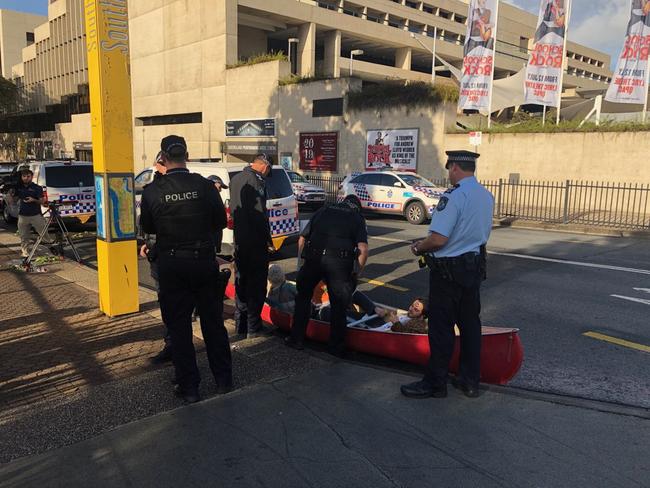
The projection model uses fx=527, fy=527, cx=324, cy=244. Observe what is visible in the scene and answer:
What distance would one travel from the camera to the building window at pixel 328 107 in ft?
85.0

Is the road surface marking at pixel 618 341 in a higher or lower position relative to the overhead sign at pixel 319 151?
lower

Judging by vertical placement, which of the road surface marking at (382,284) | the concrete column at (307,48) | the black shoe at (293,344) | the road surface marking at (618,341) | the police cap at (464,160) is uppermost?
the concrete column at (307,48)

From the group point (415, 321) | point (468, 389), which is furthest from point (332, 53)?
point (468, 389)

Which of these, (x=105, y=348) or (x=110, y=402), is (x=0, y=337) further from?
(x=110, y=402)

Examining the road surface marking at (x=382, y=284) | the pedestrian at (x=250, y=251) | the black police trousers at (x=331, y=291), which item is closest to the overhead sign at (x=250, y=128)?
the road surface marking at (x=382, y=284)

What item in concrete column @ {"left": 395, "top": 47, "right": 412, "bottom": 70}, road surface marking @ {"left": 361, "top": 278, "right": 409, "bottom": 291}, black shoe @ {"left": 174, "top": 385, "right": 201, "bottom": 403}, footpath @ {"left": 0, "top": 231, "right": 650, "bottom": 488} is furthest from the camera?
concrete column @ {"left": 395, "top": 47, "right": 412, "bottom": 70}

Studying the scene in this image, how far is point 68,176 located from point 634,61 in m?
19.4

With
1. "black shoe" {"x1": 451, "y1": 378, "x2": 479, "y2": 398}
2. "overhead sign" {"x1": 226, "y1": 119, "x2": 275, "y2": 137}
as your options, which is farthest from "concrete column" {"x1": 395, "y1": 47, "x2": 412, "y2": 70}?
"black shoe" {"x1": 451, "y1": 378, "x2": 479, "y2": 398}

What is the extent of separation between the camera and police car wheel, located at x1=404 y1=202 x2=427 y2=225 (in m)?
16.1

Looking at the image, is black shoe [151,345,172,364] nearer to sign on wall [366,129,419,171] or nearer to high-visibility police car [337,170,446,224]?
high-visibility police car [337,170,446,224]

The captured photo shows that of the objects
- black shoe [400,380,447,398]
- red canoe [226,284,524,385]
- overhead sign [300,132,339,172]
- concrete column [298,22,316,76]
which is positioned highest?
concrete column [298,22,316,76]

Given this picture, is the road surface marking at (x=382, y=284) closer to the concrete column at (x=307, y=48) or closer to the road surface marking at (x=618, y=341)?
the road surface marking at (x=618, y=341)

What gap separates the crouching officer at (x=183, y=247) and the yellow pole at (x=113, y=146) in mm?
1967

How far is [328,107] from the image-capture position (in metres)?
26.4
